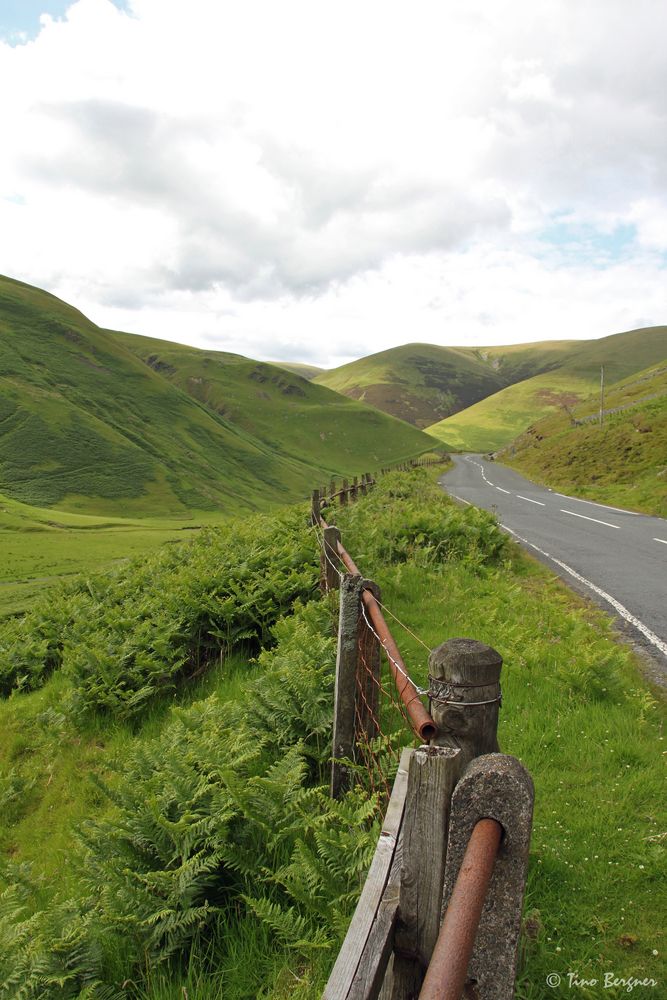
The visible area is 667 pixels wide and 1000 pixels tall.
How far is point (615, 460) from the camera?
116 ft

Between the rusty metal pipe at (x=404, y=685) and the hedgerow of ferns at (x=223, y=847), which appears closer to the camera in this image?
the rusty metal pipe at (x=404, y=685)

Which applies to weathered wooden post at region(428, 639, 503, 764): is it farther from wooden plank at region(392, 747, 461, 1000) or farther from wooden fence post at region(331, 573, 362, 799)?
Answer: wooden fence post at region(331, 573, 362, 799)

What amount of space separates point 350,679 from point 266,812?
1137 mm

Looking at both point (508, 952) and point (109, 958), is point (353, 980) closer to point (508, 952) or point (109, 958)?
point (508, 952)

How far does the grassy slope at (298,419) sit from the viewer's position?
150 metres

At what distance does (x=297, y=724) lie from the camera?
18.6 ft

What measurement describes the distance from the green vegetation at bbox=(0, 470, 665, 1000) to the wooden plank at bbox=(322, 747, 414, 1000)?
1.46 metres

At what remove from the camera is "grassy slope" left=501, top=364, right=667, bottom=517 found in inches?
1095

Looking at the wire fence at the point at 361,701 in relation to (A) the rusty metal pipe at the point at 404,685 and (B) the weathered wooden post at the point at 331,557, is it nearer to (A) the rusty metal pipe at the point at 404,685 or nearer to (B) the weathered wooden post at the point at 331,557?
(A) the rusty metal pipe at the point at 404,685

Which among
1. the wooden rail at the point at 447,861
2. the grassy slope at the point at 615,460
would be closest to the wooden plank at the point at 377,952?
the wooden rail at the point at 447,861

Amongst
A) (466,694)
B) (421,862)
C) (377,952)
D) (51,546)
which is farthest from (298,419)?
(377,952)

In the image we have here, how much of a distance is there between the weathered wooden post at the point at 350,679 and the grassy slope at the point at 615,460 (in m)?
22.0

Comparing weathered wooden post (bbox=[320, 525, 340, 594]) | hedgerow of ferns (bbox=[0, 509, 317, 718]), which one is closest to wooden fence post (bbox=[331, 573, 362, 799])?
weathered wooden post (bbox=[320, 525, 340, 594])

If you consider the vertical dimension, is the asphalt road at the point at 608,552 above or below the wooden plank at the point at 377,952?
below
